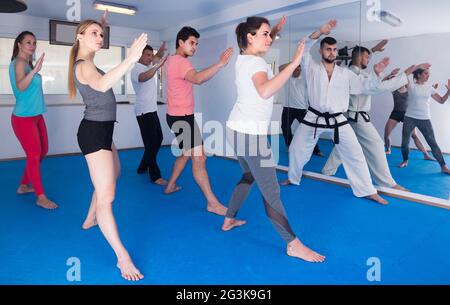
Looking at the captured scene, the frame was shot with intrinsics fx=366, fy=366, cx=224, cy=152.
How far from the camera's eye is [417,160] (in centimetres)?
349

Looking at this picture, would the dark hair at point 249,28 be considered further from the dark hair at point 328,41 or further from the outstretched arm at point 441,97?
the outstretched arm at point 441,97

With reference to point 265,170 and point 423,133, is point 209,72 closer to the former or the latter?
point 265,170

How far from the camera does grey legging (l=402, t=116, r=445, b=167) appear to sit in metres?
3.33

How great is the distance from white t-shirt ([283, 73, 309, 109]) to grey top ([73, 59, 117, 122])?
2.65 m

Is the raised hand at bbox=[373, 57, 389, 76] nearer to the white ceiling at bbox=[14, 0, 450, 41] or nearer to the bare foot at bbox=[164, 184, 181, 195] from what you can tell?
the white ceiling at bbox=[14, 0, 450, 41]

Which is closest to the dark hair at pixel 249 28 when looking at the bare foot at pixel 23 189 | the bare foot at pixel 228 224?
the bare foot at pixel 228 224

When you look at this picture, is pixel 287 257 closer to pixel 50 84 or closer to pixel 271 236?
pixel 271 236

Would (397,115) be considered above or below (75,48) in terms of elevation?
below

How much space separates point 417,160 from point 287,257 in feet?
6.85

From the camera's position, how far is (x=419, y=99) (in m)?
3.40

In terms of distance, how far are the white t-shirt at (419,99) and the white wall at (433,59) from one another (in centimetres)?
5

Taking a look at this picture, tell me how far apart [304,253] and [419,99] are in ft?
7.18

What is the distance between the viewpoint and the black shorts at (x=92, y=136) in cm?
182

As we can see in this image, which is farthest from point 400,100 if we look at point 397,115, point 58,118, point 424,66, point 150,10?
point 58,118
